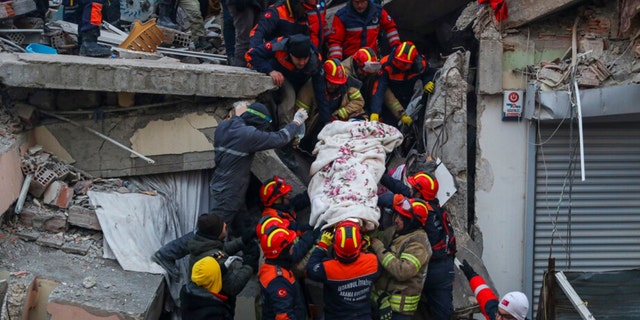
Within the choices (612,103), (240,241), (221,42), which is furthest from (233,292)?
(221,42)

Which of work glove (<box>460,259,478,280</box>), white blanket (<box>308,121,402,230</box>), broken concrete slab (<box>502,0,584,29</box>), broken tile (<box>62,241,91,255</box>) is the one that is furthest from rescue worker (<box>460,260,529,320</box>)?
broken tile (<box>62,241,91,255</box>)

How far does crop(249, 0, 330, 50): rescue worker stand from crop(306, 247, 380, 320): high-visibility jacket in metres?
2.56

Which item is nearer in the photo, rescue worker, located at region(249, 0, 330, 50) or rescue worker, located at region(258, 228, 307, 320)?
rescue worker, located at region(258, 228, 307, 320)

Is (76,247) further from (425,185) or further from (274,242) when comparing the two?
(425,185)

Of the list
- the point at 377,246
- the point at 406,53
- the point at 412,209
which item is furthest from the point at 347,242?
the point at 406,53

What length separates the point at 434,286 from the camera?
7.88 metres

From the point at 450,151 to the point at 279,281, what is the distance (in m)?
2.62

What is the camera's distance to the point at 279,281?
23.8 feet

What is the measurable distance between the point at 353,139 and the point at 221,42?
3.97 meters

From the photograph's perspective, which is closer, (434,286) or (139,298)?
(139,298)

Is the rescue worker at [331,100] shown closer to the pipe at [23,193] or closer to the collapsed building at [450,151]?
the collapsed building at [450,151]

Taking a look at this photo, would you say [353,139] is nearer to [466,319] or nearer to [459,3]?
[466,319]

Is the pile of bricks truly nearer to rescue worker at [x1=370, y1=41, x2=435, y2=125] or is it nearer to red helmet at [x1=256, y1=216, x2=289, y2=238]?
red helmet at [x1=256, y1=216, x2=289, y2=238]

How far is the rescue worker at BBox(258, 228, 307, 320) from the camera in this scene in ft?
23.6
